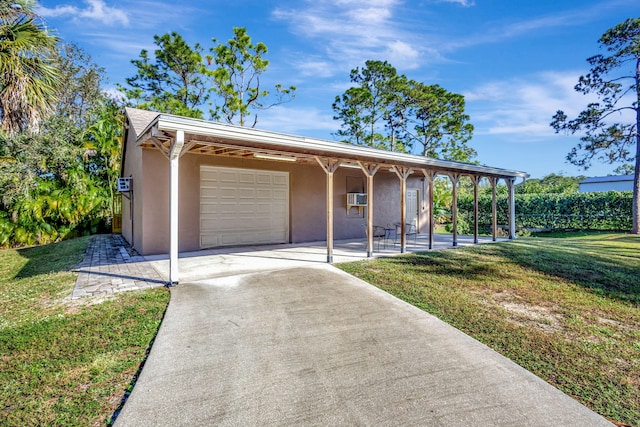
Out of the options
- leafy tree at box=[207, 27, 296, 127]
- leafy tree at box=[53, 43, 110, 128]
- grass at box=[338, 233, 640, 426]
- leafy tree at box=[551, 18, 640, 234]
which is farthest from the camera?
leafy tree at box=[207, 27, 296, 127]

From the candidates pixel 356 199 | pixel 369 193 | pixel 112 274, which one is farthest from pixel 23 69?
pixel 356 199

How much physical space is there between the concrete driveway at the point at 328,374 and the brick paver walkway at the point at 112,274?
4.00 ft

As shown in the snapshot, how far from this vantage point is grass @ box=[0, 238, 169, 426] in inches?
88.6

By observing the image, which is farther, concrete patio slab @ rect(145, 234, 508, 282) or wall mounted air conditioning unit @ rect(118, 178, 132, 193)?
wall mounted air conditioning unit @ rect(118, 178, 132, 193)

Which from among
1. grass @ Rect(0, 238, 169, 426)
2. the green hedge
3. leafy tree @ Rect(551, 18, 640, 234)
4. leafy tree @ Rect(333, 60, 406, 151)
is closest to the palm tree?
grass @ Rect(0, 238, 169, 426)

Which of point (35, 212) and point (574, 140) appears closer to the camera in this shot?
point (35, 212)

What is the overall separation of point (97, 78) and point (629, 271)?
2455 centimetres

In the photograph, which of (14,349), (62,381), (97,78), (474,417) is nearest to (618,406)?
(474,417)

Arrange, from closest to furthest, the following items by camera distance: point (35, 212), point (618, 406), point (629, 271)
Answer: point (618, 406), point (629, 271), point (35, 212)

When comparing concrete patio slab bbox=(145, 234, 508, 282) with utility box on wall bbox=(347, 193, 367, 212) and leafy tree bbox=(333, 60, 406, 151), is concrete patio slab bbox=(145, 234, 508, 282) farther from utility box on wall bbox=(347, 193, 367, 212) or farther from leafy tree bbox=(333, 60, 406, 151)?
leafy tree bbox=(333, 60, 406, 151)

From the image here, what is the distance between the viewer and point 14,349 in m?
3.06

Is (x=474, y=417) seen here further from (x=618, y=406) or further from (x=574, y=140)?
(x=574, y=140)

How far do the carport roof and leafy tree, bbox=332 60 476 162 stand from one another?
14864mm

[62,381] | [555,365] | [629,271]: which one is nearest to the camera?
[62,381]
